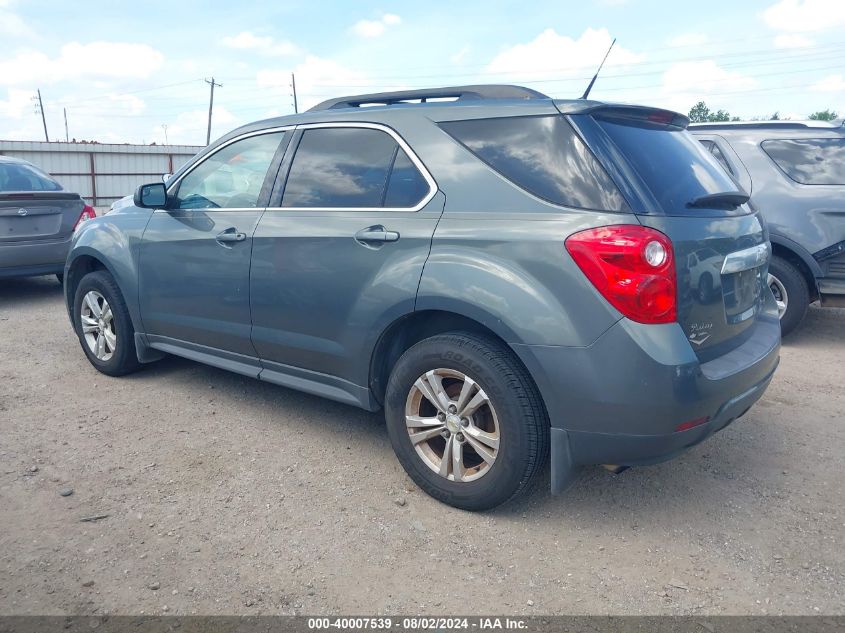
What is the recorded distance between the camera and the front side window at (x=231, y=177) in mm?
3965

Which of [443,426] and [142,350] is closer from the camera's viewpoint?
[443,426]

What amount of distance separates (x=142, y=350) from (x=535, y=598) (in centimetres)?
329

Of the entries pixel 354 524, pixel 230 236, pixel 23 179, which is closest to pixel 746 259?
pixel 354 524

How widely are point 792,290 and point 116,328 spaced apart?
545 cm

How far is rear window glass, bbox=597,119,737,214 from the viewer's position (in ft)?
9.37

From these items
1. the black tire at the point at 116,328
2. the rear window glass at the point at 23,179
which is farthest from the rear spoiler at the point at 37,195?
the black tire at the point at 116,328

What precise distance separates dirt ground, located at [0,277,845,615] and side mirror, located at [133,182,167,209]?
1.26 m

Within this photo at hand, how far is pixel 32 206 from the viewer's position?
7.29 metres

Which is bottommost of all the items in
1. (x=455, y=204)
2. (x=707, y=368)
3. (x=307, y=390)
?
(x=307, y=390)

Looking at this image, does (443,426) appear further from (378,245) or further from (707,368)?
(707,368)

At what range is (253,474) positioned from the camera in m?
3.50

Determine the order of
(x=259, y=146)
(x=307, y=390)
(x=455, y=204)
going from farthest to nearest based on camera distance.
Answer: (x=259, y=146) < (x=307, y=390) < (x=455, y=204)

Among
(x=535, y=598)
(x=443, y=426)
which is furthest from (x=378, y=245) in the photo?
(x=535, y=598)

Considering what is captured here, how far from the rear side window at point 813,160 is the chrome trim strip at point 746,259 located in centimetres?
313
